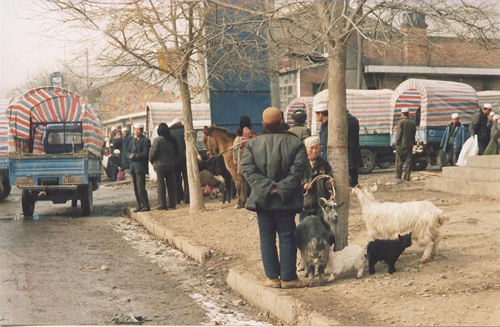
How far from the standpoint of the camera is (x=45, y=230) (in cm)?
1395

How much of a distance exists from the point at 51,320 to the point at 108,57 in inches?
335

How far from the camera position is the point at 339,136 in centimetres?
861

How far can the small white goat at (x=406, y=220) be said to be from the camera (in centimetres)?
794

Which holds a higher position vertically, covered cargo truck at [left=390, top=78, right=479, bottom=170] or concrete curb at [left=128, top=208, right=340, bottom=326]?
covered cargo truck at [left=390, top=78, right=479, bottom=170]

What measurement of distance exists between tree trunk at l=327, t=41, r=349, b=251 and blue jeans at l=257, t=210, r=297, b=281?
4.59 feet

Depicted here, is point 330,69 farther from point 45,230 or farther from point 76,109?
point 76,109

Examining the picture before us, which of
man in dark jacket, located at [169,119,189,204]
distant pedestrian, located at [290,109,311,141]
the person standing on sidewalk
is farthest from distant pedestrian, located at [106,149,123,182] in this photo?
the person standing on sidewalk

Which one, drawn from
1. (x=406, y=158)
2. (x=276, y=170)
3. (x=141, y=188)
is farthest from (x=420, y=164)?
(x=276, y=170)

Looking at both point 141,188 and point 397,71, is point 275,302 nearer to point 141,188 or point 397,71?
point 141,188

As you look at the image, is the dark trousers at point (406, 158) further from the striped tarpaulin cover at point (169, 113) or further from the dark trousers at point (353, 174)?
the striped tarpaulin cover at point (169, 113)

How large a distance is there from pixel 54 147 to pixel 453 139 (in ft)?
38.9

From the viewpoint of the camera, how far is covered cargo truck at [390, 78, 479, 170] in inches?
953

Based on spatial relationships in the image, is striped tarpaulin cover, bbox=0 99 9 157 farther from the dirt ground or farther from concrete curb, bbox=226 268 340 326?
concrete curb, bbox=226 268 340 326

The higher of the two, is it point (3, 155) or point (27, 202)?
point (3, 155)
